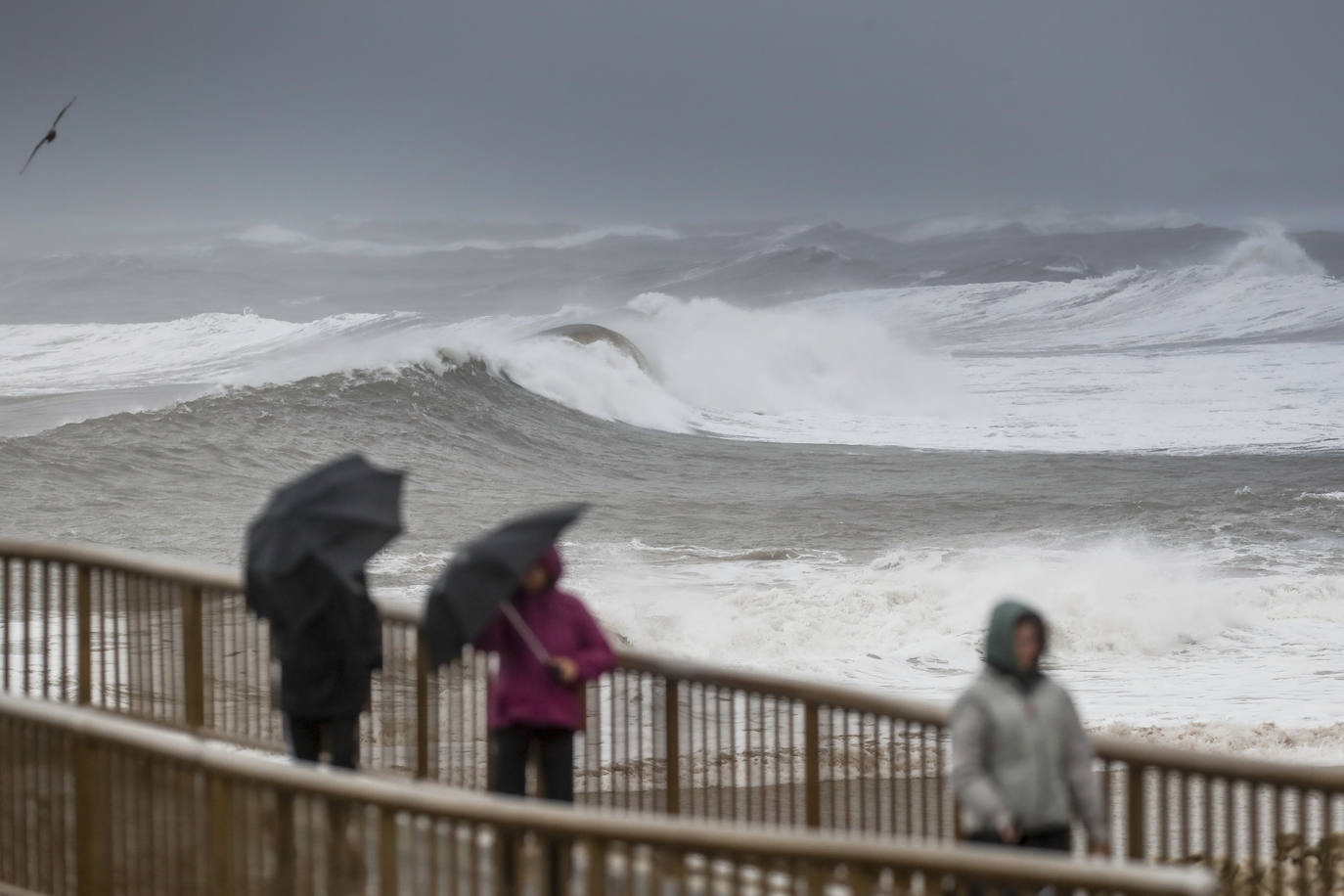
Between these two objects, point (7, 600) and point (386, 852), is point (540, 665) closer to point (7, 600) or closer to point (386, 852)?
point (386, 852)

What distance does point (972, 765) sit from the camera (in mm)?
4086

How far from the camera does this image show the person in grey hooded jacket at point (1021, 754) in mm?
4070

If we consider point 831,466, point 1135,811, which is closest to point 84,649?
point 1135,811

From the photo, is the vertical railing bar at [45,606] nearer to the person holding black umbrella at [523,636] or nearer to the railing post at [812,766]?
the person holding black umbrella at [523,636]

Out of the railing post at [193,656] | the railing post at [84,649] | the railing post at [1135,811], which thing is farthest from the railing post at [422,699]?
the railing post at [1135,811]

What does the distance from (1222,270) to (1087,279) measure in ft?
23.9

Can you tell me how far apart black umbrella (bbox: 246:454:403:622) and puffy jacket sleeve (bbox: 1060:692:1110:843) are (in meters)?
1.98

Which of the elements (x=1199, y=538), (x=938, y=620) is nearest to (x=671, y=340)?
(x=1199, y=538)

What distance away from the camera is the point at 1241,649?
58.9ft

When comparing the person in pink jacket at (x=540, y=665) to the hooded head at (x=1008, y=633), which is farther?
the person in pink jacket at (x=540, y=665)

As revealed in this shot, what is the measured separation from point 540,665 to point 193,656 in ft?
4.56

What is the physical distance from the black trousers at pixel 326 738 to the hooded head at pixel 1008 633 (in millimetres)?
1912

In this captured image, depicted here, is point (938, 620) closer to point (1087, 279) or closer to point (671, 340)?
point (671, 340)

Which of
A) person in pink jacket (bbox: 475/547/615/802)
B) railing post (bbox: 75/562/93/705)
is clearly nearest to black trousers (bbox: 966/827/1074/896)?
person in pink jacket (bbox: 475/547/615/802)
